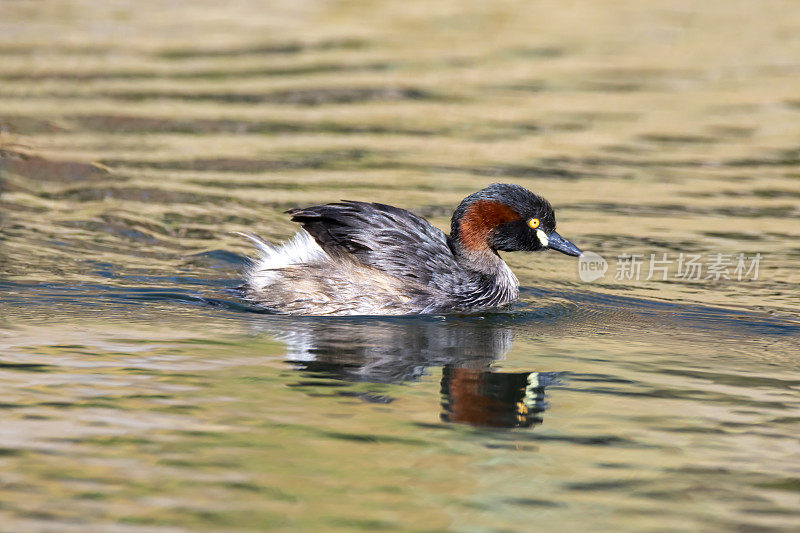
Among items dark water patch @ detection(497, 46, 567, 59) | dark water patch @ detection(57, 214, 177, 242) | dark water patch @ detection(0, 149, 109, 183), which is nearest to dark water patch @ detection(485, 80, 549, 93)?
dark water patch @ detection(497, 46, 567, 59)

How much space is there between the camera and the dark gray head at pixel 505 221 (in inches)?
374

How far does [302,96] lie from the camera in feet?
58.0

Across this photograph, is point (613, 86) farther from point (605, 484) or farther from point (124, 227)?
point (605, 484)

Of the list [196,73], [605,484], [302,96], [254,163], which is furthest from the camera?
[196,73]

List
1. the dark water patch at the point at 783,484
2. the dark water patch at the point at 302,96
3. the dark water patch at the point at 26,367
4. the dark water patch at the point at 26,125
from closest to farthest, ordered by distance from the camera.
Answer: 1. the dark water patch at the point at 783,484
2. the dark water patch at the point at 26,367
3. the dark water patch at the point at 26,125
4. the dark water patch at the point at 302,96

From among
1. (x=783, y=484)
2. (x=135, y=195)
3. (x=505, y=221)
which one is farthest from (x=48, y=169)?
(x=783, y=484)

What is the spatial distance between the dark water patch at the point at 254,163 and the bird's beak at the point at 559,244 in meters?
5.11

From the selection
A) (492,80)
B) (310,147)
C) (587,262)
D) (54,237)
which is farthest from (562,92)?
(54,237)

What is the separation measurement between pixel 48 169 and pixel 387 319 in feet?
21.1

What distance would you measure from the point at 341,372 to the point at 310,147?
7.78 metres

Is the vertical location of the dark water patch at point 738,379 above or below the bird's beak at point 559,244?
below

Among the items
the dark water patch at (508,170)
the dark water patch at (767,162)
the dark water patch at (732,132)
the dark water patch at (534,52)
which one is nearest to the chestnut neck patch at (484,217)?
the dark water patch at (508,170)

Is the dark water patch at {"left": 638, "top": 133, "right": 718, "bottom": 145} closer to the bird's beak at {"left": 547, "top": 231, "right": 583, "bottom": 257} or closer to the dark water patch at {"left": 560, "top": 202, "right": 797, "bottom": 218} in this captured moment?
the dark water patch at {"left": 560, "top": 202, "right": 797, "bottom": 218}

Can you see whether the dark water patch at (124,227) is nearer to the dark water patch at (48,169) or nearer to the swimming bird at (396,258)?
the dark water patch at (48,169)
